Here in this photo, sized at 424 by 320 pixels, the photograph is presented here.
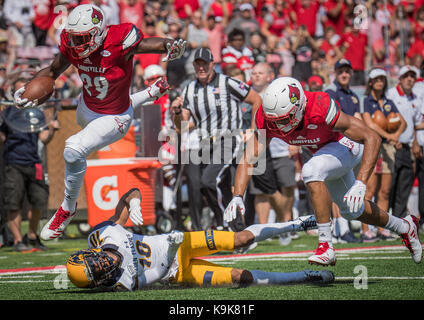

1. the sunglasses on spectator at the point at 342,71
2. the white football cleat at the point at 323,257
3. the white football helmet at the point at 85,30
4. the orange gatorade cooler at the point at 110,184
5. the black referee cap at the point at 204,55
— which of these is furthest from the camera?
the orange gatorade cooler at the point at 110,184

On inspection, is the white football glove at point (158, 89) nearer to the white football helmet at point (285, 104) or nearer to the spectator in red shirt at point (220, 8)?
the white football helmet at point (285, 104)

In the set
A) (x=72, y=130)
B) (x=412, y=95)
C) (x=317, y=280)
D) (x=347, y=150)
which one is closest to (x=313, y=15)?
(x=412, y=95)

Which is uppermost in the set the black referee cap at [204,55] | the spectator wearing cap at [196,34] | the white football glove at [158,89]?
the spectator wearing cap at [196,34]

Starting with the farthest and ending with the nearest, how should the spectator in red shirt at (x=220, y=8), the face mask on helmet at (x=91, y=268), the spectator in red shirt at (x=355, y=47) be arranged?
the spectator in red shirt at (x=220, y=8) → the spectator in red shirt at (x=355, y=47) → the face mask on helmet at (x=91, y=268)

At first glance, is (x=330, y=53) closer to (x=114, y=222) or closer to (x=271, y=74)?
(x=271, y=74)

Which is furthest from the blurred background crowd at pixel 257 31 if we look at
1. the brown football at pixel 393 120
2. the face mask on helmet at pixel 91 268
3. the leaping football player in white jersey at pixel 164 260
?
the face mask on helmet at pixel 91 268

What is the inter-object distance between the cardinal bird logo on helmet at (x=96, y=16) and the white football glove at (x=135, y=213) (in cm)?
148

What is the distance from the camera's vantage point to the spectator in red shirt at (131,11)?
43.1 feet

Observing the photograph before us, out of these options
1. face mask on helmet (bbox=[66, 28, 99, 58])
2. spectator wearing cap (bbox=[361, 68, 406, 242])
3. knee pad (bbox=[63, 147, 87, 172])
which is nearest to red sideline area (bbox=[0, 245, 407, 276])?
knee pad (bbox=[63, 147, 87, 172])

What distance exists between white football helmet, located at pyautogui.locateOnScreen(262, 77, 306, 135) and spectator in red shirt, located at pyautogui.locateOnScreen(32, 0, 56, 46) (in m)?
8.11

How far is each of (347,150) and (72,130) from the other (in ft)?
17.7

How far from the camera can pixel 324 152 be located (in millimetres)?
5871

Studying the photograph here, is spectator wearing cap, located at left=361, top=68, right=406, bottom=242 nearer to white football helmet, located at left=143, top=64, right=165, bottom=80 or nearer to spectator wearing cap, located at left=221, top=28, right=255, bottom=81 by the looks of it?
spectator wearing cap, located at left=221, top=28, right=255, bottom=81

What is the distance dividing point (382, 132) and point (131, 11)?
5.88 metres
